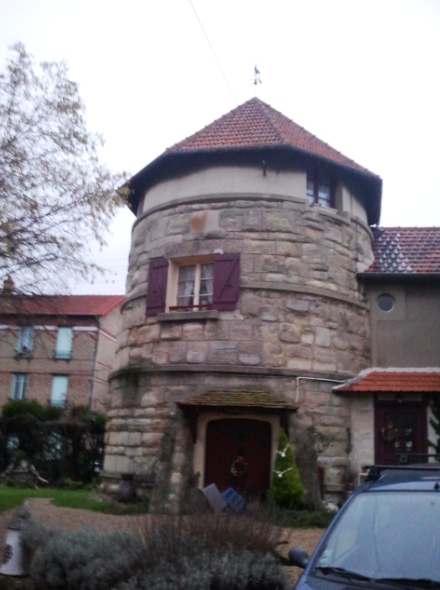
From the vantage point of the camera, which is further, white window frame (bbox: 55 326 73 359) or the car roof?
white window frame (bbox: 55 326 73 359)

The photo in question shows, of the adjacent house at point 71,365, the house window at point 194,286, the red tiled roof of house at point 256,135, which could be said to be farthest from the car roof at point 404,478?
the adjacent house at point 71,365

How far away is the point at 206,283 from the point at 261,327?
1623mm

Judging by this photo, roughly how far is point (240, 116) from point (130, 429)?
7.93m

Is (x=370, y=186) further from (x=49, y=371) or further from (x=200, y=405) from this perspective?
(x=49, y=371)

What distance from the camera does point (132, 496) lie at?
42.1 ft

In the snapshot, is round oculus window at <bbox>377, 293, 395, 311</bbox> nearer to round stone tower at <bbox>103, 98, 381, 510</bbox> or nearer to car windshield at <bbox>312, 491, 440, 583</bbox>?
round stone tower at <bbox>103, 98, 381, 510</bbox>

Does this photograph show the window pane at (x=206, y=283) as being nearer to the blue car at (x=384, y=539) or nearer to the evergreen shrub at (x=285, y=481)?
the evergreen shrub at (x=285, y=481)

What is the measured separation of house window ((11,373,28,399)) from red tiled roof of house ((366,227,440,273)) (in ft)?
70.4

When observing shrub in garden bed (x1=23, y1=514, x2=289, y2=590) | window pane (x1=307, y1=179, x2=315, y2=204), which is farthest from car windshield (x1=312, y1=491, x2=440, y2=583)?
window pane (x1=307, y1=179, x2=315, y2=204)

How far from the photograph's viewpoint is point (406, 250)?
51.5 ft

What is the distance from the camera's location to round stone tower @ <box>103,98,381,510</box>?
503 inches

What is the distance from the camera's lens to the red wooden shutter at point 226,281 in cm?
1315

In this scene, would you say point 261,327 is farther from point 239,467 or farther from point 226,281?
point 239,467

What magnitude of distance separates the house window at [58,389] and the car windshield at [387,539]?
28.3m
